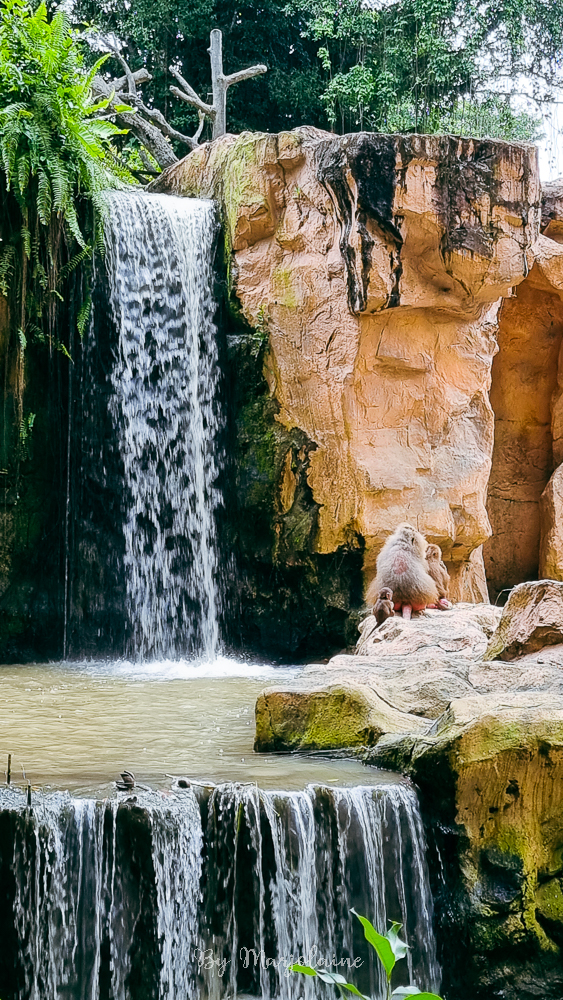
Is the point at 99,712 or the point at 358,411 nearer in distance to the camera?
the point at 99,712

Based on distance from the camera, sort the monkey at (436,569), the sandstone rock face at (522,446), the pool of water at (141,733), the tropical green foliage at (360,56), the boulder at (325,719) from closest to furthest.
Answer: the pool of water at (141,733)
the boulder at (325,719)
the monkey at (436,569)
the sandstone rock face at (522,446)
the tropical green foliage at (360,56)

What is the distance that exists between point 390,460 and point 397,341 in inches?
43.4

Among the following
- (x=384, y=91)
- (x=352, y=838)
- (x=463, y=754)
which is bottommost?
(x=352, y=838)

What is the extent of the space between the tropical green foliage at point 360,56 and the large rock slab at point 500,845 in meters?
14.1

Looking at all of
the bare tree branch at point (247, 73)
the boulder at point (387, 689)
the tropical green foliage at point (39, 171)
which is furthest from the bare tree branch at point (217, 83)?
the boulder at point (387, 689)

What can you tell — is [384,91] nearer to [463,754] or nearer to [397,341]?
[397,341]

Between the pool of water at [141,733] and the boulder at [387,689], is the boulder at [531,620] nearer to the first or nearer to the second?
the boulder at [387,689]

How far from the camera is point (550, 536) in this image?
13719 mm

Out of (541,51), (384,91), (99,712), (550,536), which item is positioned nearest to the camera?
(99,712)

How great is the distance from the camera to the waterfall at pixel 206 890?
4523 millimetres

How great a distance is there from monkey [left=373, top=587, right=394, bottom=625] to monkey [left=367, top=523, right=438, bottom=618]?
6cm

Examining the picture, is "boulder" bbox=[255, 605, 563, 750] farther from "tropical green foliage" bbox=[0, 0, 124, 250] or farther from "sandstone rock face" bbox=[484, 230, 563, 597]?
"sandstone rock face" bbox=[484, 230, 563, 597]

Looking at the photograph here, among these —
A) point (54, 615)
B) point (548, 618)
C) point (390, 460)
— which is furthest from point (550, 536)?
point (548, 618)

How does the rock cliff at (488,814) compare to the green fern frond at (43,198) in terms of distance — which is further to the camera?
the green fern frond at (43,198)
